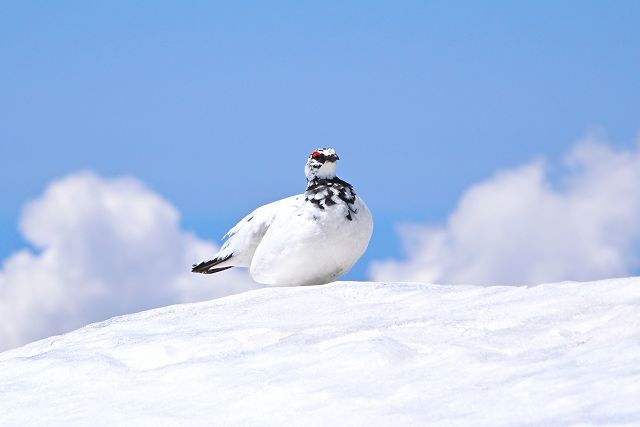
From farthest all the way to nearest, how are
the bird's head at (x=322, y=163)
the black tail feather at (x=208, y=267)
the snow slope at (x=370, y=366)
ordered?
the black tail feather at (x=208, y=267) < the bird's head at (x=322, y=163) < the snow slope at (x=370, y=366)

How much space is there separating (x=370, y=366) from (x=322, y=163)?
127 inches

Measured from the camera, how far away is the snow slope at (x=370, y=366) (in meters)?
3.90

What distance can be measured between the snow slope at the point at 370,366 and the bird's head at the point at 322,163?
1457 mm

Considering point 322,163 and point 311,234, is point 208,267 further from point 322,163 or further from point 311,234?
point 322,163

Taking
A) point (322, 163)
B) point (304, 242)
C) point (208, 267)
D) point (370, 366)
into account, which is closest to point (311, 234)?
point (304, 242)

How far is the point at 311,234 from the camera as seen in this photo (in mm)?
7238

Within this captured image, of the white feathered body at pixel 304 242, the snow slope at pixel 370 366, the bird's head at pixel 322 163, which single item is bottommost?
the snow slope at pixel 370 366

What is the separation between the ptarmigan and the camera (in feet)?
23.9

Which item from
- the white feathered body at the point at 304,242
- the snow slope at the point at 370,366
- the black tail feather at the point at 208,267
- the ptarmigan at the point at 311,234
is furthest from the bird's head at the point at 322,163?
the snow slope at the point at 370,366

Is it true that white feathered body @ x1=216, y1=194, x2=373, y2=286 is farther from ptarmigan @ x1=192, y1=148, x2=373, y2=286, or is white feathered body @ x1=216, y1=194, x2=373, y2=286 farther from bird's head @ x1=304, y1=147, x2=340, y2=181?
bird's head @ x1=304, y1=147, x2=340, y2=181

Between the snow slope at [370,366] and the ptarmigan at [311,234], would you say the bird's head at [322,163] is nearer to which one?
the ptarmigan at [311,234]

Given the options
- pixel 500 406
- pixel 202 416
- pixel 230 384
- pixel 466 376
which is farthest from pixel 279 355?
pixel 500 406

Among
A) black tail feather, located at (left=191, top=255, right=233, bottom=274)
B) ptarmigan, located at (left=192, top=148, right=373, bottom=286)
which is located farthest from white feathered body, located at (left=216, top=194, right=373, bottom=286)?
black tail feather, located at (left=191, top=255, right=233, bottom=274)

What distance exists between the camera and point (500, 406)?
12.6 feet
